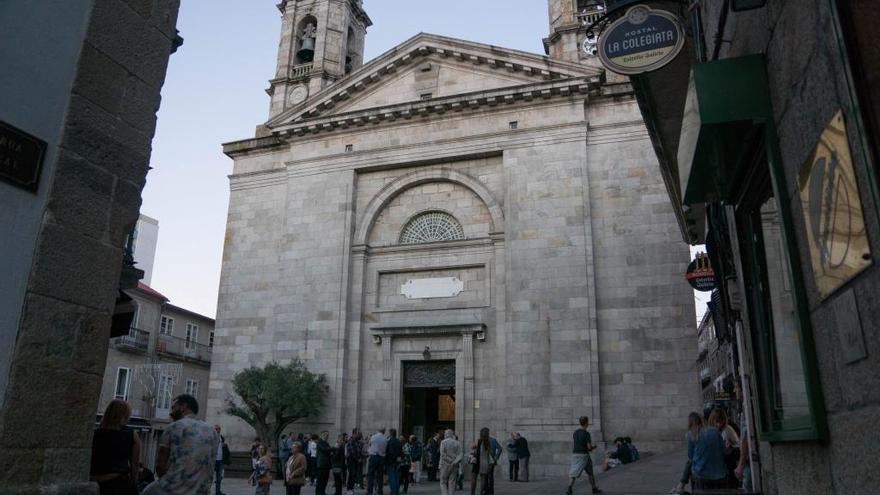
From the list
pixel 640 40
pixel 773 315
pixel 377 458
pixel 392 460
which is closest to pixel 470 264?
pixel 392 460

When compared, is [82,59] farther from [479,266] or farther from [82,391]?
[479,266]

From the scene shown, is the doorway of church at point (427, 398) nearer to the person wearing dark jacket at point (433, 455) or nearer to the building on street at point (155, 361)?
the person wearing dark jacket at point (433, 455)

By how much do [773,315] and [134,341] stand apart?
33.7 metres

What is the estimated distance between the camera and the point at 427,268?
2264cm

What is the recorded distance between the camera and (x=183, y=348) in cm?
3778

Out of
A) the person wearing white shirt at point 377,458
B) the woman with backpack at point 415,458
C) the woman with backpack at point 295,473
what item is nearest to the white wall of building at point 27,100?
the woman with backpack at point 295,473

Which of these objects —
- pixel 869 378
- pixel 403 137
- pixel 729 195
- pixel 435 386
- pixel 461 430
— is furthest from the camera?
pixel 403 137

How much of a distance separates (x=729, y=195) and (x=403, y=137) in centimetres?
1938

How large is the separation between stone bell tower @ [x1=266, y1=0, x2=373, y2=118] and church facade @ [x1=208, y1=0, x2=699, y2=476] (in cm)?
273

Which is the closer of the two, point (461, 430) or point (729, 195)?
point (729, 195)

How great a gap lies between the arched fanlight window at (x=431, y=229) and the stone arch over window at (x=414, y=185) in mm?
1197

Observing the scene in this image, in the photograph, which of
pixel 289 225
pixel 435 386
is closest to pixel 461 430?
pixel 435 386

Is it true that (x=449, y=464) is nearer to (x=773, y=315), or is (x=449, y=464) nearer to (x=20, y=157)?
(x=773, y=315)

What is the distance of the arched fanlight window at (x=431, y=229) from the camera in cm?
2319
